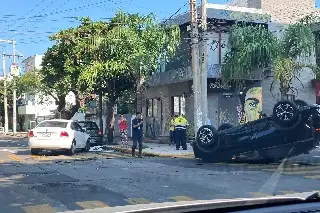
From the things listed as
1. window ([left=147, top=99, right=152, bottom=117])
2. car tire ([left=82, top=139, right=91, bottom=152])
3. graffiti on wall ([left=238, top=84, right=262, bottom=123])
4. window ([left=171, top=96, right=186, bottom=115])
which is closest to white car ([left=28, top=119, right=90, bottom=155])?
car tire ([left=82, top=139, right=91, bottom=152])

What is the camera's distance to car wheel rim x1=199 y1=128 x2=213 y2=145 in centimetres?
1505

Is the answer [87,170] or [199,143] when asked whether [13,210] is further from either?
[199,143]

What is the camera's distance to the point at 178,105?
28.0 metres

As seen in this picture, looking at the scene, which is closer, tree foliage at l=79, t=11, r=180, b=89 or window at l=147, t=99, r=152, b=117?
tree foliage at l=79, t=11, r=180, b=89

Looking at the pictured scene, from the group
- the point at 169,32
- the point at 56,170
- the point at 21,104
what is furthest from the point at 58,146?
the point at 21,104

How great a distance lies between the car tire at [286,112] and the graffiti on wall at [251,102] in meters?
10.8

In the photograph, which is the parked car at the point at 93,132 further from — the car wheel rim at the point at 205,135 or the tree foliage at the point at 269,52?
the car wheel rim at the point at 205,135

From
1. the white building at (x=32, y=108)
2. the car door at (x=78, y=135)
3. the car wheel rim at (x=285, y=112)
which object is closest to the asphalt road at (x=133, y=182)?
the car wheel rim at (x=285, y=112)

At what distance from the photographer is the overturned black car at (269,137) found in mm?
13555

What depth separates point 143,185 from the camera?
10.2 metres

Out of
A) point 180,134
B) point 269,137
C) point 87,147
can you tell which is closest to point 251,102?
point 180,134

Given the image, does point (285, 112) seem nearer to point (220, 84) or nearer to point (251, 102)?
point (220, 84)

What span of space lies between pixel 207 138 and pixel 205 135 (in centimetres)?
11

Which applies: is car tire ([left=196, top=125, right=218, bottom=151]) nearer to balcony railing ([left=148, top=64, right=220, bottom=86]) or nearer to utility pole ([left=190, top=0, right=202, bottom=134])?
utility pole ([left=190, top=0, right=202, bottom=134])
